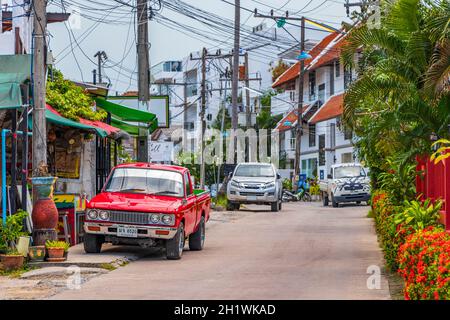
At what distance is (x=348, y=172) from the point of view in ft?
144

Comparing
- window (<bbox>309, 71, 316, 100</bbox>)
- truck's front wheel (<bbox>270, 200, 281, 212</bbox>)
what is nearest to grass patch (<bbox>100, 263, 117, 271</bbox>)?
truck's front wheel (<bbox>270, 200, 281, 212</bbox>)

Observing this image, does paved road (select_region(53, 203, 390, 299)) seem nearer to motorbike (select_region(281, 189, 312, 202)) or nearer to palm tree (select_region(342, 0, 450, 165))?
palm tree (select_region(342, 0, 450, 165))

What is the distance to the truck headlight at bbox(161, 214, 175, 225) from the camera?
59.1ft

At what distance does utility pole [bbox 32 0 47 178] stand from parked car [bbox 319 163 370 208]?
26232 mm

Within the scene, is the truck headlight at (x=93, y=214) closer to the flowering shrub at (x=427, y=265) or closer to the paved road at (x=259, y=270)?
the paved road at (x=259, y=270)

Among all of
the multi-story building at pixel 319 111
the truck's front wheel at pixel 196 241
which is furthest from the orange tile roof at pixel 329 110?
the truck's front wheel at pixel 196 241

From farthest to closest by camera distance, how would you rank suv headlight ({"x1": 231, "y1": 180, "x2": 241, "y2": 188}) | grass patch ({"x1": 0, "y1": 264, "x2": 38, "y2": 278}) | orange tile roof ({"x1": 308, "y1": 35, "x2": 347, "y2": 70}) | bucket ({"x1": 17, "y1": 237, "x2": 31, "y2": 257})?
orange tile roof ({"x1": 308, "y1": 35, "x2": 347, "y2": 70}), suv headlight ({"x1": 231, "y1": 180, "x2": 241, "y2": 188}), bucket ({"x1": 17, "y1": 237, "x2": 31, "y2": 257}), grass patch ({"x1": 0, "y1": 264, "x2": 38, "y2": 278})

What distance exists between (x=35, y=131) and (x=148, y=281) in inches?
204

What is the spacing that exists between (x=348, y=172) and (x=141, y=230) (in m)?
27.0

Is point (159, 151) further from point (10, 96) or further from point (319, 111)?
point (319, 111)

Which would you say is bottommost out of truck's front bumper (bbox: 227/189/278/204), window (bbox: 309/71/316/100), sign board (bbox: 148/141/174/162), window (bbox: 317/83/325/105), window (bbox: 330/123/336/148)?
truck's front bumper (bbox: 227/189/278/204)

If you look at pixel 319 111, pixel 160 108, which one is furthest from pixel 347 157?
pixel 160 108

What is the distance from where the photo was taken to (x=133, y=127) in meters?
30.7

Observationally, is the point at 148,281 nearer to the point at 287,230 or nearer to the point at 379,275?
the point at 379,275
